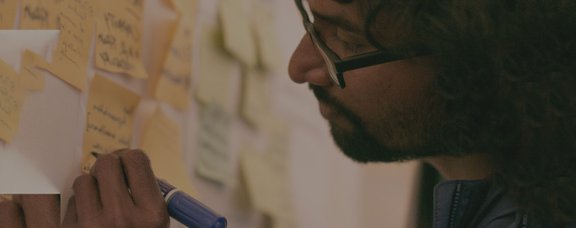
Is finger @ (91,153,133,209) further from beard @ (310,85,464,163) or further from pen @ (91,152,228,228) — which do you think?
beard @ (310,85,464,163)

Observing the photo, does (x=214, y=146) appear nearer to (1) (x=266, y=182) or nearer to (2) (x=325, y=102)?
(1) (x=266, y=182)

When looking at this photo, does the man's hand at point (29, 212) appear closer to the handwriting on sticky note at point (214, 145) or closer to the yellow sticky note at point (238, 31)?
the handwriting on sticky note at point (214, 145)

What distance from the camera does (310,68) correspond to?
988mm

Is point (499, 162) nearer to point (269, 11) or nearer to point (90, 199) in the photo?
point (90, 199)

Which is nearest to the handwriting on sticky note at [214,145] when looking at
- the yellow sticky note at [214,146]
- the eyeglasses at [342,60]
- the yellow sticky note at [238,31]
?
the yellow sticky note at [214,146]

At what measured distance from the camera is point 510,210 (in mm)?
916

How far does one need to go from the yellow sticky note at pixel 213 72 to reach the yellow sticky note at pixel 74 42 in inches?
12.7

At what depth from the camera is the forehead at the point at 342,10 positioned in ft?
3.09

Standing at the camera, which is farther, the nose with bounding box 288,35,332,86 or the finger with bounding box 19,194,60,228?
the nose with bounding box 288,35,332,86

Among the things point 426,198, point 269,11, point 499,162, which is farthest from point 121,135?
point 426,198

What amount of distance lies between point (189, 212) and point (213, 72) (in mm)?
472

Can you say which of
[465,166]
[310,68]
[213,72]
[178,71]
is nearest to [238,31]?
[213,72]

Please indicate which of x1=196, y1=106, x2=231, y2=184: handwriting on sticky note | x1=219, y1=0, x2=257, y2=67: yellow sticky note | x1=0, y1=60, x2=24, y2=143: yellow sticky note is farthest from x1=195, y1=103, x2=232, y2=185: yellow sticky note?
x1=0, y1=60, x2=24, y2=143: yellow sticky note

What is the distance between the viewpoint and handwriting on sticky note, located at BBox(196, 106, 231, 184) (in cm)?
121
